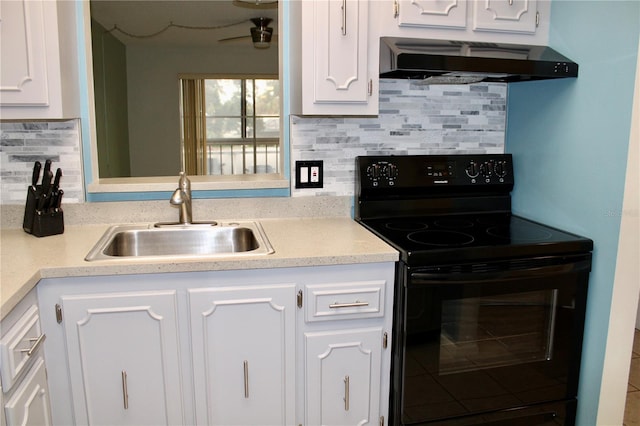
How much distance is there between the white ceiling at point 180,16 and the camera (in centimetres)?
452

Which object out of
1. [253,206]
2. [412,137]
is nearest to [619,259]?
[412,137]

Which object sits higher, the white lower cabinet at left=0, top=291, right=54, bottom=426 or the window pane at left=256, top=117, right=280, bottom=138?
the window pane at left=256, top=117, right=280, bottom=138

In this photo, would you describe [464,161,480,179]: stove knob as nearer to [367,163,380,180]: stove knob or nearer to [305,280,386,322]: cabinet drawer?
[367,163,380,180]: stove knob

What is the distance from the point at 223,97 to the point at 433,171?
5.00 metres

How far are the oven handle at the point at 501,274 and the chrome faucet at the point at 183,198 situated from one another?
0.91 m

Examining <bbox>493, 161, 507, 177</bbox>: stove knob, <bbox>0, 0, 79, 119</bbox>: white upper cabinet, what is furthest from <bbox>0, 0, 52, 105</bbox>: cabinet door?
<bbox>493, 161, 507, 177</bbox>: stove knob

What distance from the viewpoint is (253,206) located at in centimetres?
223

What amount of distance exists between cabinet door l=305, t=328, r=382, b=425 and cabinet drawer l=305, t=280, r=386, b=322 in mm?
68

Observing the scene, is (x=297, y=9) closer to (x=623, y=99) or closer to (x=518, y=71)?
(x=518, y=71)

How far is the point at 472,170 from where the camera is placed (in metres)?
2.36

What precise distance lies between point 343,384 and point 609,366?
93 cm

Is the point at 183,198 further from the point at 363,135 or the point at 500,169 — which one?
the point at 500,169

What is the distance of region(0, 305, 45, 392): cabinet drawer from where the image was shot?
1.28 m

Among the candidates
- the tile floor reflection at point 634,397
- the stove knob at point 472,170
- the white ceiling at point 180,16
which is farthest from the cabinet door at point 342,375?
the white ceiling at point 180,16
